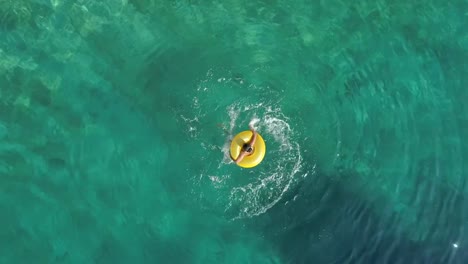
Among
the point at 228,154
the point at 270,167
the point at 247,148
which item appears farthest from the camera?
the point at 270,167

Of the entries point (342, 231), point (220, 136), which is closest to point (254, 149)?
point (220, 136)

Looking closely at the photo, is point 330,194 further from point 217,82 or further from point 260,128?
point 217,82

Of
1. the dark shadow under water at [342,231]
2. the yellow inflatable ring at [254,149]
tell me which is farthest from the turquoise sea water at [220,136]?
the yellow inflatable ring at [254,149]

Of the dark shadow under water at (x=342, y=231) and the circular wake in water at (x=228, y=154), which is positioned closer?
the circular wake in water at (x=228, y=154)

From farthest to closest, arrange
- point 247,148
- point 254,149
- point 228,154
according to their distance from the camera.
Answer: point 228,154 → point 254,149 → point 247,148

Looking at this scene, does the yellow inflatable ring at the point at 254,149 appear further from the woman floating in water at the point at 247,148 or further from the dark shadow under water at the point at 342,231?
the dark shadow under water at the point at 342,231

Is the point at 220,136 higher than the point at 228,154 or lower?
higher

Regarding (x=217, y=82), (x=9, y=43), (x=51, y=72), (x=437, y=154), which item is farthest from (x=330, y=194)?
(x=9, y=43)

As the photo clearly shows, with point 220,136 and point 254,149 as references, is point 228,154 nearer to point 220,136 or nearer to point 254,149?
point 220,136
